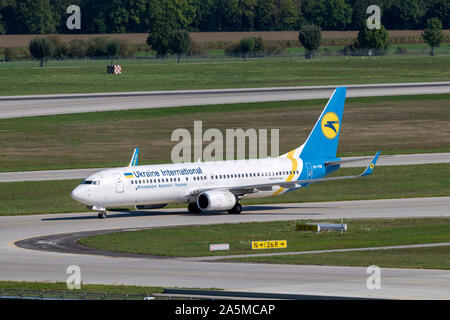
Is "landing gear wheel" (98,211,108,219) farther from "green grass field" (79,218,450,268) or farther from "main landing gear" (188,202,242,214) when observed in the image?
"green grass field" (79,218,450,268)

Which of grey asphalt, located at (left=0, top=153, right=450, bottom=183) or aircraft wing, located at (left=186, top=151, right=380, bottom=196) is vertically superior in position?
aircraft wing, located at (left=186, top=151, right=380, bottom=196)

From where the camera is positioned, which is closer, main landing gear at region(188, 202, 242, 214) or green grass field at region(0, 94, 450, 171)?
main landing gear at region(188, 202, 242, 214)

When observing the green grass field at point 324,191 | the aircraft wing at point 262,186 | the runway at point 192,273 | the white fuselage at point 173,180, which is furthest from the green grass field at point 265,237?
the green grass field at point 324,191

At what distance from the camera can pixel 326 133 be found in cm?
7425

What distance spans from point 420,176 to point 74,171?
32087mm

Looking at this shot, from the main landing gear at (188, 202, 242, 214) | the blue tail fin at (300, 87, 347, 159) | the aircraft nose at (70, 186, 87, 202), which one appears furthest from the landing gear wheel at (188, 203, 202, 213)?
the blue tail fin at (300, 87, 347, 159)

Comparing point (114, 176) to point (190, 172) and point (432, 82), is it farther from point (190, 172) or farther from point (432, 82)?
point (432, 82)

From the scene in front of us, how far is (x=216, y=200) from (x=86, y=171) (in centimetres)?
2534

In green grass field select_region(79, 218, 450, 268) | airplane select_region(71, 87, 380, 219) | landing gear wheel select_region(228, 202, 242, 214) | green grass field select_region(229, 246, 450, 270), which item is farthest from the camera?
landing gear wheel select_region(228, 202, 242, 214)

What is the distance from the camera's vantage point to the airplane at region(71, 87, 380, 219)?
64.8 metres

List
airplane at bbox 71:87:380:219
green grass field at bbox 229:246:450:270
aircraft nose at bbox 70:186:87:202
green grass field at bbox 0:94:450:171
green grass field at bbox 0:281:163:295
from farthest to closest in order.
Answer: green grass field at bbox 0:94:450:171 → airplane at bbox 71:87:380:219 → aircraft nose at bbox 70:186:87:202 → green grass field at bbox 229:246:450:270 → green grass field at bbox 0:281:163:295

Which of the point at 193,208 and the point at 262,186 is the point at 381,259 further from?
the point at 193,208

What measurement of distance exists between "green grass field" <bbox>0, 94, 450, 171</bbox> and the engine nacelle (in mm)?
27172
